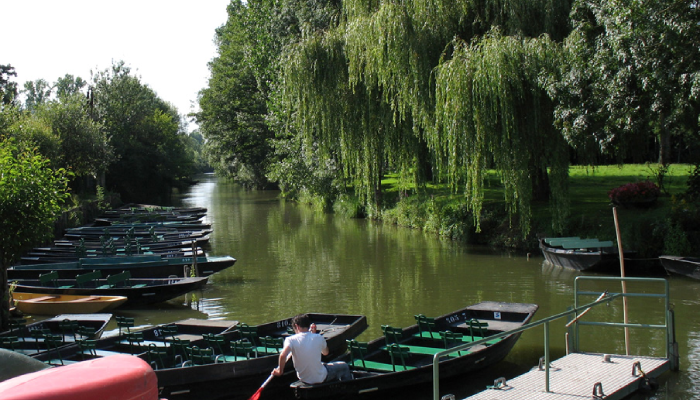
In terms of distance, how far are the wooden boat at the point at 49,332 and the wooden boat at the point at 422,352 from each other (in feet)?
14.7

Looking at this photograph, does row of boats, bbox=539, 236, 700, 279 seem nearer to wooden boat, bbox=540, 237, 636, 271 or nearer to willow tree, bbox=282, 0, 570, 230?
wooden boat, bbox=540, 237, 636, 271

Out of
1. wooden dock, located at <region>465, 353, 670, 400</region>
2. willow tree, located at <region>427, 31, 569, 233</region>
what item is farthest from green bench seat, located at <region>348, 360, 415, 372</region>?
willow tree, located at <region>427, 31, 569, 233</region>

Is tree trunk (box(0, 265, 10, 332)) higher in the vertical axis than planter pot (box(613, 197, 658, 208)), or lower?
lower

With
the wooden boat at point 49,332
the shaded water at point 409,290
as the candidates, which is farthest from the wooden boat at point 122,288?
the wooden boat at point 49,332

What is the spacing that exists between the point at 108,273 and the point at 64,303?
323 cm

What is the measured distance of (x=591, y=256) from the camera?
16859mm

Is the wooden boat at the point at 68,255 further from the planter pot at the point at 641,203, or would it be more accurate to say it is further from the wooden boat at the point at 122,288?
the planter pot at the point at 641,203

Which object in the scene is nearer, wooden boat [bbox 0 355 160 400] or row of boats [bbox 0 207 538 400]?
wooden boat [bbox 0 355 160 400]

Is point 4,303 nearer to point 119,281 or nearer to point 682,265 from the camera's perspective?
point 119,281

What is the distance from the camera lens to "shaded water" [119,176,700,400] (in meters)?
10.7

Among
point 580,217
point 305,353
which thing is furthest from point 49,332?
point 580,217

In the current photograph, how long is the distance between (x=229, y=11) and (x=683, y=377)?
5685cm

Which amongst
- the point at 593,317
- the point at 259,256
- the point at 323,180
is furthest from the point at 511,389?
the point at 323,180

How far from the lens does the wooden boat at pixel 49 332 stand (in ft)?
32.7
